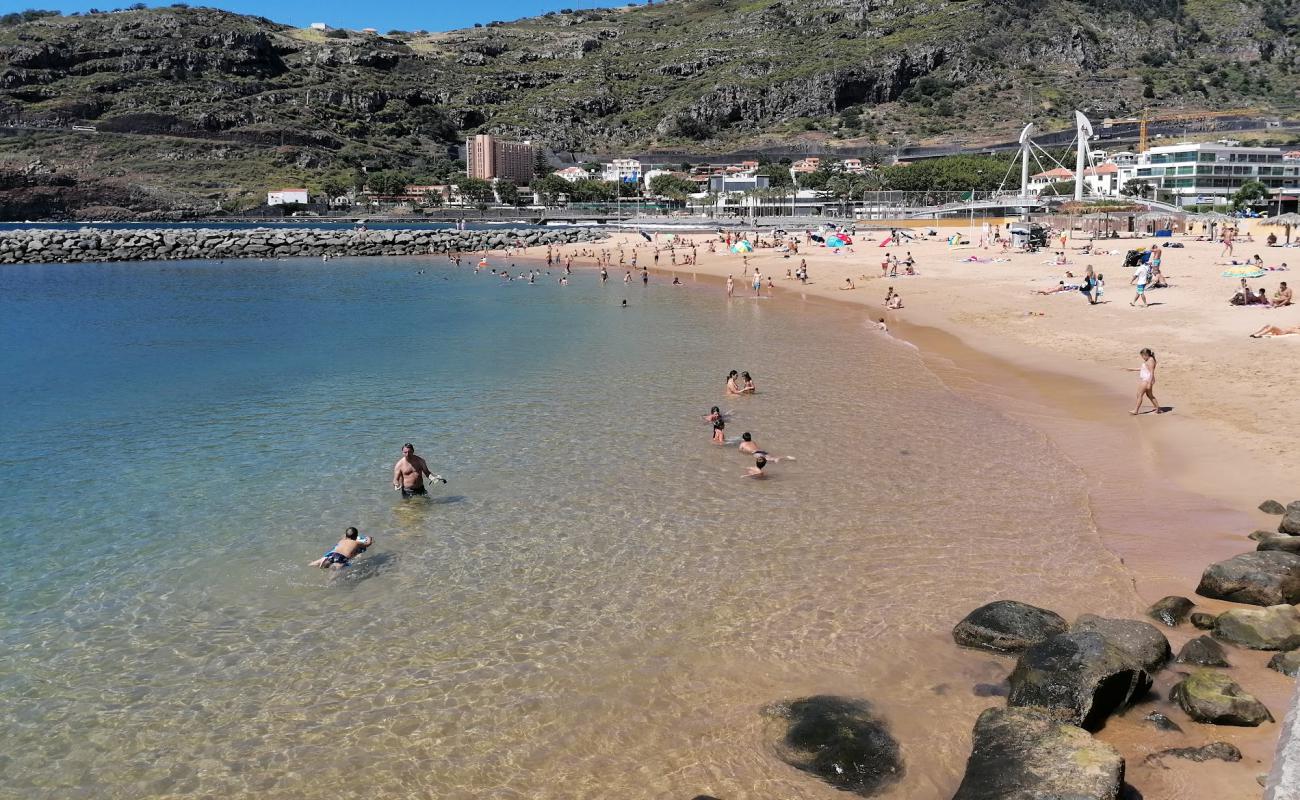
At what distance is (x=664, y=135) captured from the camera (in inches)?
6905

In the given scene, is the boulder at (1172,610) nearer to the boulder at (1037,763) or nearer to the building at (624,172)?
the boulder at (1037,763)

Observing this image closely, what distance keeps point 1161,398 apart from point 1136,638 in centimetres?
1106

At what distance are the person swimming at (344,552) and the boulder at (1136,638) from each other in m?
7.68

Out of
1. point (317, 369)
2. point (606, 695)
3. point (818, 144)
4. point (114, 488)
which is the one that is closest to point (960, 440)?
point (606, 695)

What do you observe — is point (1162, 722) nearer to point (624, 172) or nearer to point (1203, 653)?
point (1203, 653)

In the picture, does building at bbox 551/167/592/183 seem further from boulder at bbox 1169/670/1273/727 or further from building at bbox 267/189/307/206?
boulder at bbox 1169/670/1273/727

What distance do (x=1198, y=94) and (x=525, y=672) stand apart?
19120cm

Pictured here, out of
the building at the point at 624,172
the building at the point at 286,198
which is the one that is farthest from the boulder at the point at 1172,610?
the building at the point at 624,172

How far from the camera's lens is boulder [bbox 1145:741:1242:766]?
6.05 metres

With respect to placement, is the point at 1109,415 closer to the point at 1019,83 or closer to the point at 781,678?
the point at 781,678

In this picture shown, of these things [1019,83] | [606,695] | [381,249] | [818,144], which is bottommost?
[606,695]

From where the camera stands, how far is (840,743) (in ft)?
21.9

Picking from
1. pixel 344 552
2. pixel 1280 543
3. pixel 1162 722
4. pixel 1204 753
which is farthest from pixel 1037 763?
pixel 344 552

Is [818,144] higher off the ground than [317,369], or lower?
higher
